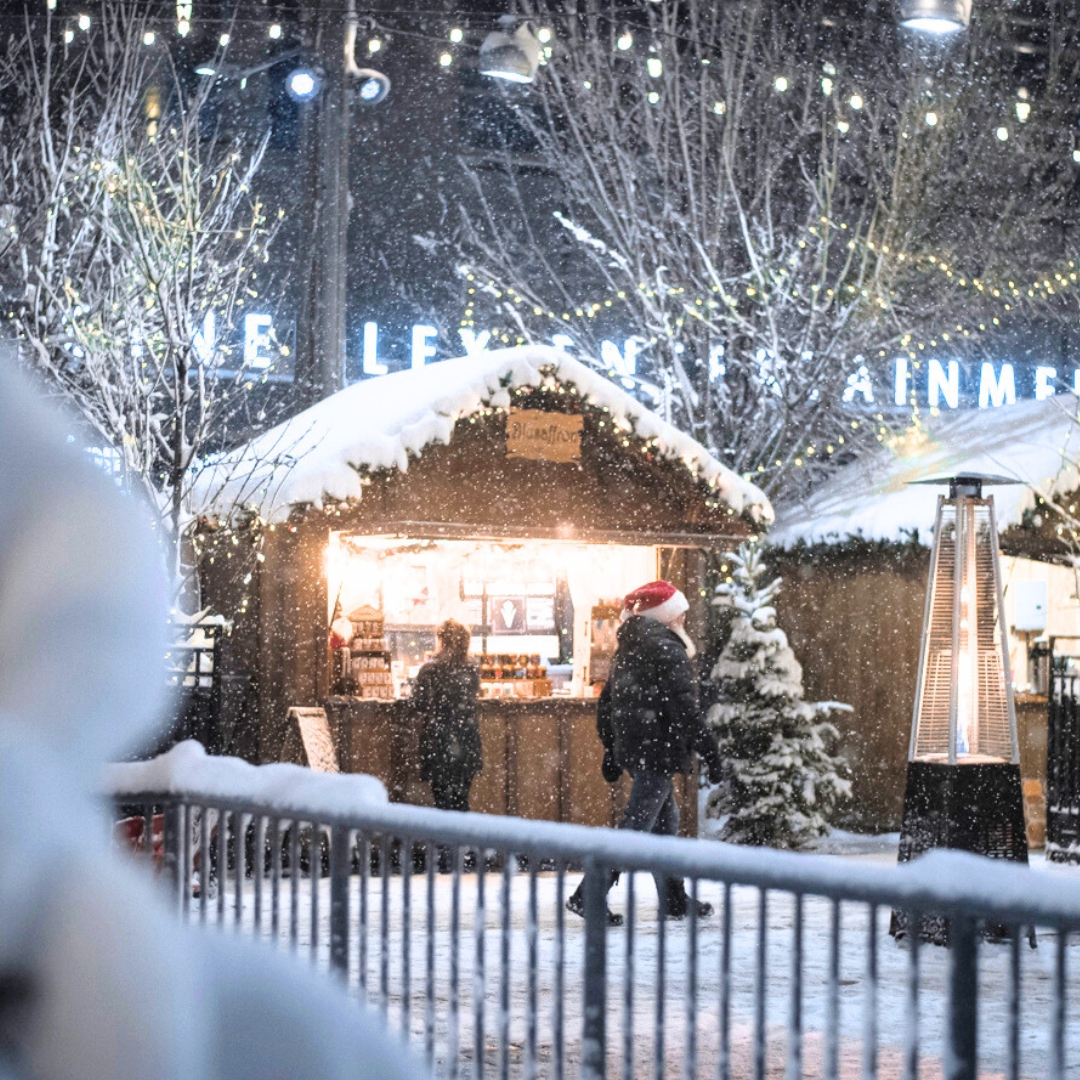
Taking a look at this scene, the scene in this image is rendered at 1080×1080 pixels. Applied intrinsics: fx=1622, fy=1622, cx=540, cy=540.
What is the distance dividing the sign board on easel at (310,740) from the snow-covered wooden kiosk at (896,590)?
5840 millimetres

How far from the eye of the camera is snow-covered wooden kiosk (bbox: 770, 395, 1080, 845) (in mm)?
15414

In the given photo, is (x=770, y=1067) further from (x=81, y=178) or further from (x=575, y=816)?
(x=81, y=178)

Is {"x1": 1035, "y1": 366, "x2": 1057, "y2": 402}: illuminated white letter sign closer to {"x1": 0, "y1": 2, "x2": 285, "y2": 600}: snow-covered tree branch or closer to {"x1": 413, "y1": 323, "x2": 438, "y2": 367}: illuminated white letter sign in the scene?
{"x1": 413, "y1": 323, "x2": 438, "y2": 367}: illuminated white letter sign

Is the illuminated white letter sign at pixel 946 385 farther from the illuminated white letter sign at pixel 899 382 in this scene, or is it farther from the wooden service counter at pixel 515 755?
the wooden service counter at pixel 515 755

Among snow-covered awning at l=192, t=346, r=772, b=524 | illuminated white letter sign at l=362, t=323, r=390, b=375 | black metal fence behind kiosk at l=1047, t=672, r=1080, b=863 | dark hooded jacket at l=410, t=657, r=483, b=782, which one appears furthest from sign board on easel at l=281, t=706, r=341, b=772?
illuminated white letter sign at l=362, t=323, r=390, b=375

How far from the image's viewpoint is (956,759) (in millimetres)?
9117

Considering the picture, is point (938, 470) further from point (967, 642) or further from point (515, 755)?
point (967, 642)

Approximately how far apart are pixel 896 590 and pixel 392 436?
588cm

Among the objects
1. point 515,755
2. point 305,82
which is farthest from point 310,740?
point 305,82

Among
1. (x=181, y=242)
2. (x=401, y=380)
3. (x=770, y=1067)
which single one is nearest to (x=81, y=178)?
(x=181, y=242)

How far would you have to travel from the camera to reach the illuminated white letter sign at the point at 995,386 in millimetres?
25250

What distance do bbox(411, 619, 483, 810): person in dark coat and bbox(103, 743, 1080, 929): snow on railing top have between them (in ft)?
25.9

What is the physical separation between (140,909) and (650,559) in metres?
14.1

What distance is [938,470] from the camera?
16.8 meters
